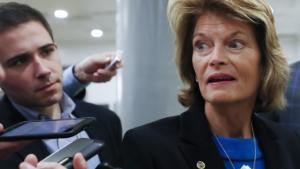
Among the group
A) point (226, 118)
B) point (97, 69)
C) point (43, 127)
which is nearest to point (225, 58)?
point (226, 118)

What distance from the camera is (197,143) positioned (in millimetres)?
1157

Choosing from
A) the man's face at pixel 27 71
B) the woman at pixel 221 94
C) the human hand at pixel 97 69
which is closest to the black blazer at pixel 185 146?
the woman at pixel 221 94

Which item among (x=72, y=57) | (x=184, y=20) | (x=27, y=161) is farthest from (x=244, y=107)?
(x=72, y=57)

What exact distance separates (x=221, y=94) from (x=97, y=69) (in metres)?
0.62

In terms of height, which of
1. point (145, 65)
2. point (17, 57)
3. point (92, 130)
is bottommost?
point (92, 130)

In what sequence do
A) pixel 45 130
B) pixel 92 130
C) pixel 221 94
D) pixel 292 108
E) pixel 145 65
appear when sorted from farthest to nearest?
pixel 145 65 < pixel 292 108 < pixel 92 130 < pixel 221 94 < pixel 45 130

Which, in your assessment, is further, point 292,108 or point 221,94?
point 292,108

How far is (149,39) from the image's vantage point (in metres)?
1.80

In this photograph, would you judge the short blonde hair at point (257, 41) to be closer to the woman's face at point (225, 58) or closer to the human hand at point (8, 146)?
the woman's face at point (225, 58)

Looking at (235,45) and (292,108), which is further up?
(235,45)

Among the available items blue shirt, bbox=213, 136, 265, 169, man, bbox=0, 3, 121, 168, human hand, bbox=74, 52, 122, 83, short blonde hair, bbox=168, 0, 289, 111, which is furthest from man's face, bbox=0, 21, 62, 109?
blue shirt, bbox=213, 136, 265, 169

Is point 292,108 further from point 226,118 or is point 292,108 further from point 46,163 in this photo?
point 46,163

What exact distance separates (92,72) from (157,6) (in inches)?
15.7

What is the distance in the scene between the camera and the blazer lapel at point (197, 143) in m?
1.12
